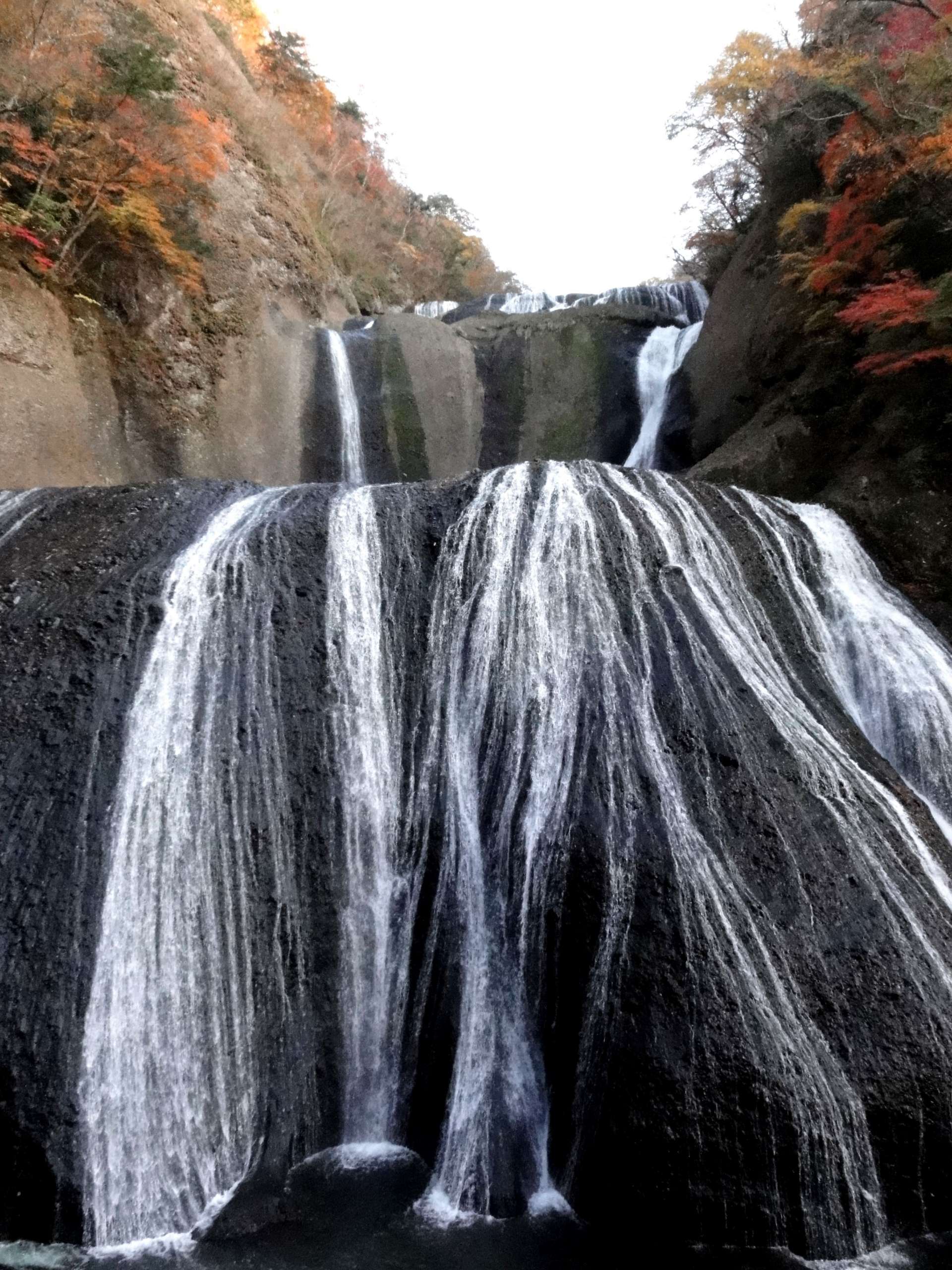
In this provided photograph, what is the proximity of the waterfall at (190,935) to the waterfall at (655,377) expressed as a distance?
983cm

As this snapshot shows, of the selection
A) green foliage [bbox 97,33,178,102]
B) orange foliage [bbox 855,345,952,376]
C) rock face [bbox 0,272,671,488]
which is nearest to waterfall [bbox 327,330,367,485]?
rock face [bbox 0,272,671,488]

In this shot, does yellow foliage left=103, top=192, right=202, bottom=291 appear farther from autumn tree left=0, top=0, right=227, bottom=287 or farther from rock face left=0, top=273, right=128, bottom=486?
rock face left=0, top=273, right=128, bottom=486

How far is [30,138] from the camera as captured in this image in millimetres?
9578

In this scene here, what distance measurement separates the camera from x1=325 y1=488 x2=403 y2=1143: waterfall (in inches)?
187

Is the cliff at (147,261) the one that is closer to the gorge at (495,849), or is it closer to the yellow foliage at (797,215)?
the gorge at (495,849)

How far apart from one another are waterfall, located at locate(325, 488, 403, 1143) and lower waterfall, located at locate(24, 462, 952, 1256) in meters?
0.02

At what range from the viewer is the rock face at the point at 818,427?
795cm

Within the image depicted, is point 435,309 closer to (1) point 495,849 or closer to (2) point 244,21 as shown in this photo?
(2) point 244,21

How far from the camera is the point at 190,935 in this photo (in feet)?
14.8

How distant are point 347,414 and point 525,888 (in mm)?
11236

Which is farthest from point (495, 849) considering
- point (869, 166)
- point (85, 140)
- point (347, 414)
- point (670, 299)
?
point (670, 299)

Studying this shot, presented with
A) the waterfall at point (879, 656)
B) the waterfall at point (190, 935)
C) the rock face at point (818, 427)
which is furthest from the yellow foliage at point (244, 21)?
the waterfall at point (190, 935)

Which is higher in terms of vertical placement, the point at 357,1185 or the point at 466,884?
the point at 466,884

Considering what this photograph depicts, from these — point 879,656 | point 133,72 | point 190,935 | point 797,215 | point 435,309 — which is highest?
point 435,309
